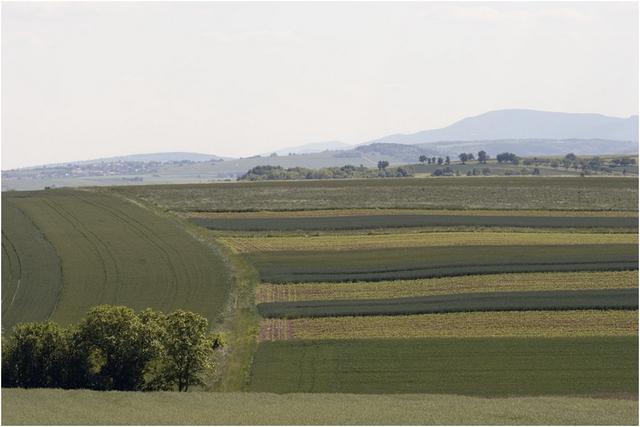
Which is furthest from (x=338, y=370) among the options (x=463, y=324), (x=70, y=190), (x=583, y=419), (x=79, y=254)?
(x=70, y=190)

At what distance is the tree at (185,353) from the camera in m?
43.2

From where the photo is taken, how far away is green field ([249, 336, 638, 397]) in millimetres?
41906

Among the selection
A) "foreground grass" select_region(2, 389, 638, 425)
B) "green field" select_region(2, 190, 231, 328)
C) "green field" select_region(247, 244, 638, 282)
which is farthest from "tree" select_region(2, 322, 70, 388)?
"green field" select_region(247, 244, 638, 282)

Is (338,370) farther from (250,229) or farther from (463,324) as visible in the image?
(250,229)

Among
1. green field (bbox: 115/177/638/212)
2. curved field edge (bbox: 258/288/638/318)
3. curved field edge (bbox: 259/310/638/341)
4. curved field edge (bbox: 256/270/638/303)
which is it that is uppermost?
green field (bbox: 115/177/638/212)

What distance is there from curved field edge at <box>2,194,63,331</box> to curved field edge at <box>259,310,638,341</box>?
17778 millimetres

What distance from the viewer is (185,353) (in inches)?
1702

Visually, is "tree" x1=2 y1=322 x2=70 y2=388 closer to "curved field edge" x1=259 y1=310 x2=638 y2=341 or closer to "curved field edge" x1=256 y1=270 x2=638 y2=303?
"curved field edge" x1=259 y1=310 x2=638 y2=341

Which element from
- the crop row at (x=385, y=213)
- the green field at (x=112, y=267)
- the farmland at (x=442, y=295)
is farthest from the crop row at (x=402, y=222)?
the green field at (x=112, y=267)

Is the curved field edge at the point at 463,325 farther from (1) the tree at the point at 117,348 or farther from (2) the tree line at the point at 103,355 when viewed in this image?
(1) the tree at the point at 117,348

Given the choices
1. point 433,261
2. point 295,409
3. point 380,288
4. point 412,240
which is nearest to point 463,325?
point 380,288

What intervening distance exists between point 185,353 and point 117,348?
390cm

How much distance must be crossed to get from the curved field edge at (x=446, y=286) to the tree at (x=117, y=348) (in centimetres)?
1727

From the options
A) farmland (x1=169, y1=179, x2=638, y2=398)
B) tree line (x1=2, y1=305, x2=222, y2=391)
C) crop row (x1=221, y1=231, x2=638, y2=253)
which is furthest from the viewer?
crop row (x1=221, y1=231, x2=638, y2=253)
